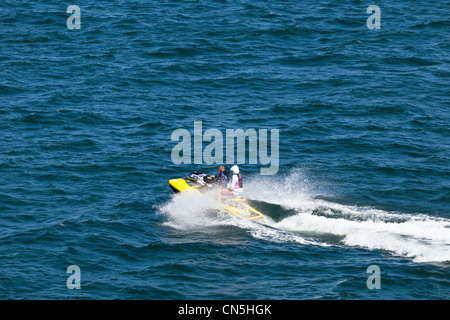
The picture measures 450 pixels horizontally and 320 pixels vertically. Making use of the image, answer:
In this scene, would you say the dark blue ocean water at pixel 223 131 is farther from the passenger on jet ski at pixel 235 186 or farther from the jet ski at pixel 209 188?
the passenger on jet ski at pixel 235 186

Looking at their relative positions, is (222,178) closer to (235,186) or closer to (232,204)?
(235,186)

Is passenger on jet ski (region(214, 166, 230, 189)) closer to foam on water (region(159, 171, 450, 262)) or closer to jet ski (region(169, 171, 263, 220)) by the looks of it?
jet ski (region(169, 171, 263, 220))

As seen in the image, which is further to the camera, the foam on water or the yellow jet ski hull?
the yellow jet ski hull

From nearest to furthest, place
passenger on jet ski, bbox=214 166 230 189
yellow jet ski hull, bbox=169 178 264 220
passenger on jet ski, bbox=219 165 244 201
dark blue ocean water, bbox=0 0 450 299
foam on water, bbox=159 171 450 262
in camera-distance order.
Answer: dark blue ocean water, bbox=0 0 450 299, foam on water, bbox=159 171 450 262, yellow jet ski hull, bbox=169 178 264 220, passenger on jet ski, bbox=219 165 244 201, passenger on jet ski, bbox=214 166 230 189

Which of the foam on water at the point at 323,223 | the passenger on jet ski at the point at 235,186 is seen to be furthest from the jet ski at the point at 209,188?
the foam on water at the point at 323,223

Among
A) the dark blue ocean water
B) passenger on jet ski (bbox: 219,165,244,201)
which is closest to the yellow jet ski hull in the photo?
passenger on jet ski (bbox: 219,165,244,201)

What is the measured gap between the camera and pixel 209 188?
38188 millimetres

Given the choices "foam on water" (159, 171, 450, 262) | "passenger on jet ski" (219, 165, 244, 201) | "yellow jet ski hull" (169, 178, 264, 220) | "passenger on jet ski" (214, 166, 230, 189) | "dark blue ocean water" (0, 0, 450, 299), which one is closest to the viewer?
"dark blue ocean water" (0, 0, 450, 299)

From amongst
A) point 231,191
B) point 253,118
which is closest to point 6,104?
point 253,118

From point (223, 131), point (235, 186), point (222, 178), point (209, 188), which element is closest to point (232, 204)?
point (235, 186)

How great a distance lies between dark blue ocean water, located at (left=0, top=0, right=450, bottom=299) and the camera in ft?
101

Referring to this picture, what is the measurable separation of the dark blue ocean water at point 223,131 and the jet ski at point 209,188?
0.64 m

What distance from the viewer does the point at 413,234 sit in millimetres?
33094

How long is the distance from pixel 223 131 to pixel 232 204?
10.9 m
